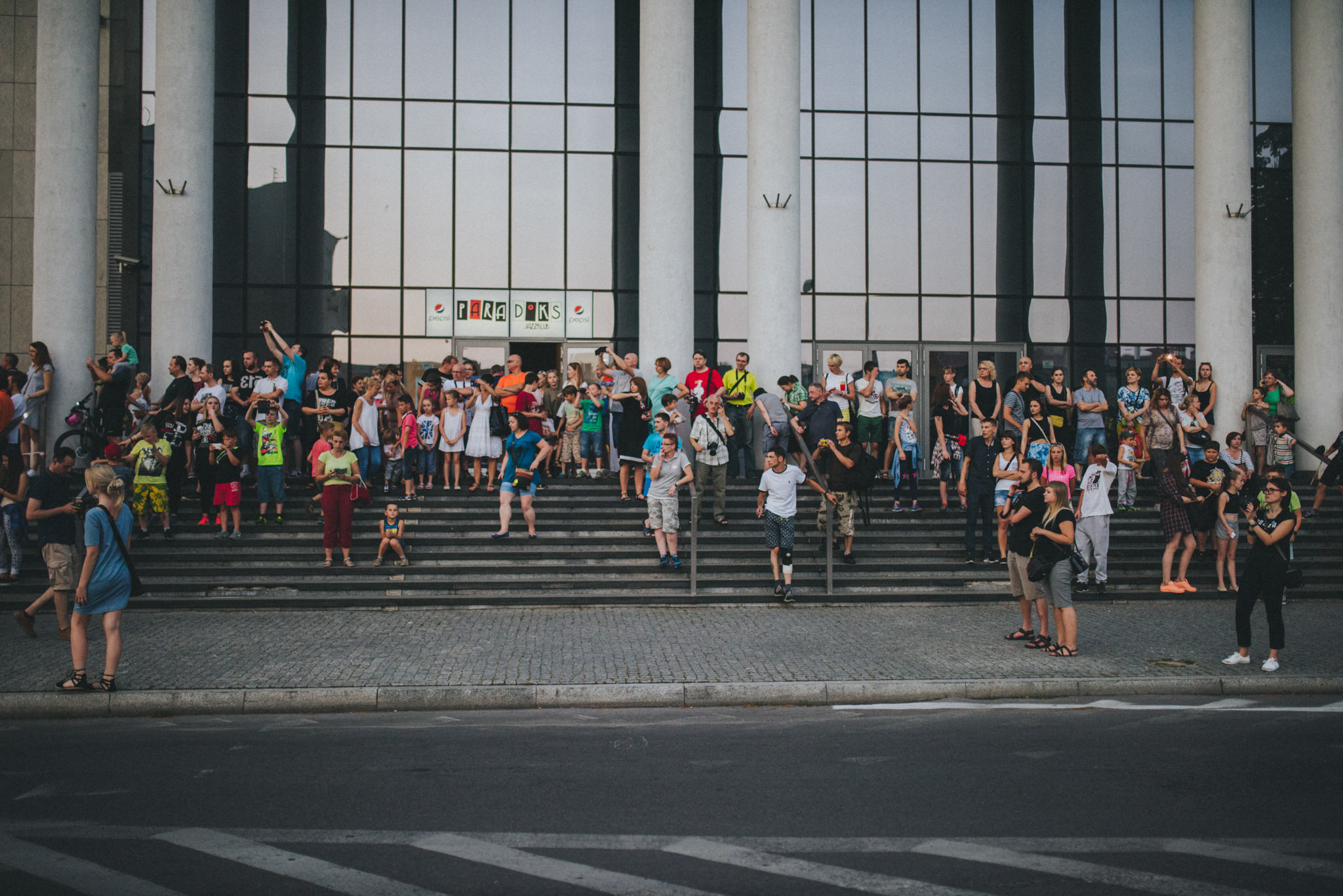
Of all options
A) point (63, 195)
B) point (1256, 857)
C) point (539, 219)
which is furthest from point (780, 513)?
point (63, 195)

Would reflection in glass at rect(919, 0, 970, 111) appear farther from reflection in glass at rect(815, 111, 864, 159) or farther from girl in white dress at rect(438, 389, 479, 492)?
girl in white dress at rect(438, 389, 479, 492)

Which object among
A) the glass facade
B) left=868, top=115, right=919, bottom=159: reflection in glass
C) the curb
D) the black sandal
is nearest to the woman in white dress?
the glass facade

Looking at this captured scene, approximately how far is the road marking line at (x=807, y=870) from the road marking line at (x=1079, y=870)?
44cm

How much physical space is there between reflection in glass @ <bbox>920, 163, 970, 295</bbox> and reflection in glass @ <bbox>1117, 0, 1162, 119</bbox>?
4.10m

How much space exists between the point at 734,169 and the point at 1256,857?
19.9 m

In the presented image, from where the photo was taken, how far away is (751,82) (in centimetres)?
1898

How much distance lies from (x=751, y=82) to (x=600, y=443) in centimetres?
724

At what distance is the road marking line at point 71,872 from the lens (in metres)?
4.94

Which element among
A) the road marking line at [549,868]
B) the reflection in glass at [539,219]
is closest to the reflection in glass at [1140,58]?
the reflection in glass at [539,219]

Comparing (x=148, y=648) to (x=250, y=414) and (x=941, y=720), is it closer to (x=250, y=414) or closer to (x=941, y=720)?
(x=250, y=414)

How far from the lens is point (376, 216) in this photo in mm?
22766

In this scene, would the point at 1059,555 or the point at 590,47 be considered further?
the point at 590,47

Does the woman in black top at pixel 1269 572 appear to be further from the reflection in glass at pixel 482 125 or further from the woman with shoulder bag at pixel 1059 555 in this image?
the reflection in glass at pixel 482 125

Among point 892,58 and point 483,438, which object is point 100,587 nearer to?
point 483,438
